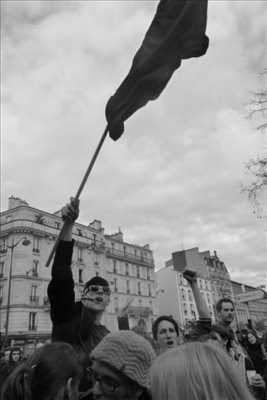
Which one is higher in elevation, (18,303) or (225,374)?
(18,303)

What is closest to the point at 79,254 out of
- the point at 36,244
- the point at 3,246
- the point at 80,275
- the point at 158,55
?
the point at 80,275

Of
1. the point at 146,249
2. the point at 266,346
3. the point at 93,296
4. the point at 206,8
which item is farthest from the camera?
the point at 146,249

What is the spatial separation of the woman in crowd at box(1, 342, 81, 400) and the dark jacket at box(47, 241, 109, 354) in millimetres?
791

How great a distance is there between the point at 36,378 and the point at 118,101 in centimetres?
323

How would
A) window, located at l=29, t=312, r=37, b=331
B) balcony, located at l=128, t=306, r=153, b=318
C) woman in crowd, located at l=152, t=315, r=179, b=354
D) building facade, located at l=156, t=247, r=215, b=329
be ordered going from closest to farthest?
woman in crowd, located at l=152, t=315, r=179, b=354, window, located at l=29, t=312, r=37, b=331, balcony, located at l=128, t=306, r=153, b=318, building facade, located at l=156, t=247, r=215, b=329

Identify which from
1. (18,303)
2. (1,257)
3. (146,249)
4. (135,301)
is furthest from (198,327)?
(146,249)

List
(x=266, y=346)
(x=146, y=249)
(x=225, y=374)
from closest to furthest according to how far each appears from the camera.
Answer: (x=225, y=374), (x=266, y=346), (x=146, y=249)

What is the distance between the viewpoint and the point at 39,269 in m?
39.6

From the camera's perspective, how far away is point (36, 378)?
6.81ft

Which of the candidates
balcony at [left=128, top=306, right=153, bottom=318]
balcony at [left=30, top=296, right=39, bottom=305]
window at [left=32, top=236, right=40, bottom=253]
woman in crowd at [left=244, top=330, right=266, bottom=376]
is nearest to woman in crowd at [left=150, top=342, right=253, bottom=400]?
woman in crowd at [left=244, top=330, right=266, bottom=376]

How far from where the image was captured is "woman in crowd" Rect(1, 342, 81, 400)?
2.05 meters

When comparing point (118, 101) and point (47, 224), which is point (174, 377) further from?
point (47, 224)

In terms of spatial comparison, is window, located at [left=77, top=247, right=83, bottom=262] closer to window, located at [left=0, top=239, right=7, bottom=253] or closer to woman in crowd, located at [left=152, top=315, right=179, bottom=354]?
window, located at [left=0, top=239, right=7, bottom=253]

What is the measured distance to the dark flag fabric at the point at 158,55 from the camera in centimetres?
419
